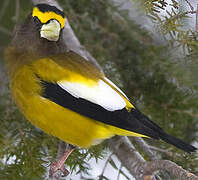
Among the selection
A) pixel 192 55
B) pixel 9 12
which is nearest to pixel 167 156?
pixel 192 55

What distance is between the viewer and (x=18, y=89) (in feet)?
5.34

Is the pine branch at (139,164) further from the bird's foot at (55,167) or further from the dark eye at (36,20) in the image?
the dark eye at (36,20)

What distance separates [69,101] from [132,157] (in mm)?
370

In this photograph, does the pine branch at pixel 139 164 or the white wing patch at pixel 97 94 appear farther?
the white wing patch at pixel 97 94

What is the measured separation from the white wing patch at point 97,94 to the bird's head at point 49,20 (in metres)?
0.25

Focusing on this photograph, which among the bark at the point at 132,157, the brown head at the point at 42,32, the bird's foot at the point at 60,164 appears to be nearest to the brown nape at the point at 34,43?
the brown head at the point at 42,32

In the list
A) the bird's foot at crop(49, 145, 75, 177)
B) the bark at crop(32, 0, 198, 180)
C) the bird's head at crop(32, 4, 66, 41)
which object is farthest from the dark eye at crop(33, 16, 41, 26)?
the bird's foot at crop(49, 145, 75, 177)

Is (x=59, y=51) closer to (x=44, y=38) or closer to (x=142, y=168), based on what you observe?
(x=44, y=38)

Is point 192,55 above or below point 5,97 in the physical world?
above

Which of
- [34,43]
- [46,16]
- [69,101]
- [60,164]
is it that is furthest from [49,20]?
[60,164]

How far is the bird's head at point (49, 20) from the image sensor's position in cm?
164

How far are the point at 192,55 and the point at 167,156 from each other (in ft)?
2.21

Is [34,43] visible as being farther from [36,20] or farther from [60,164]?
[60,164]

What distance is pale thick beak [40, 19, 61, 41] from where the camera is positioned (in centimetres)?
164
